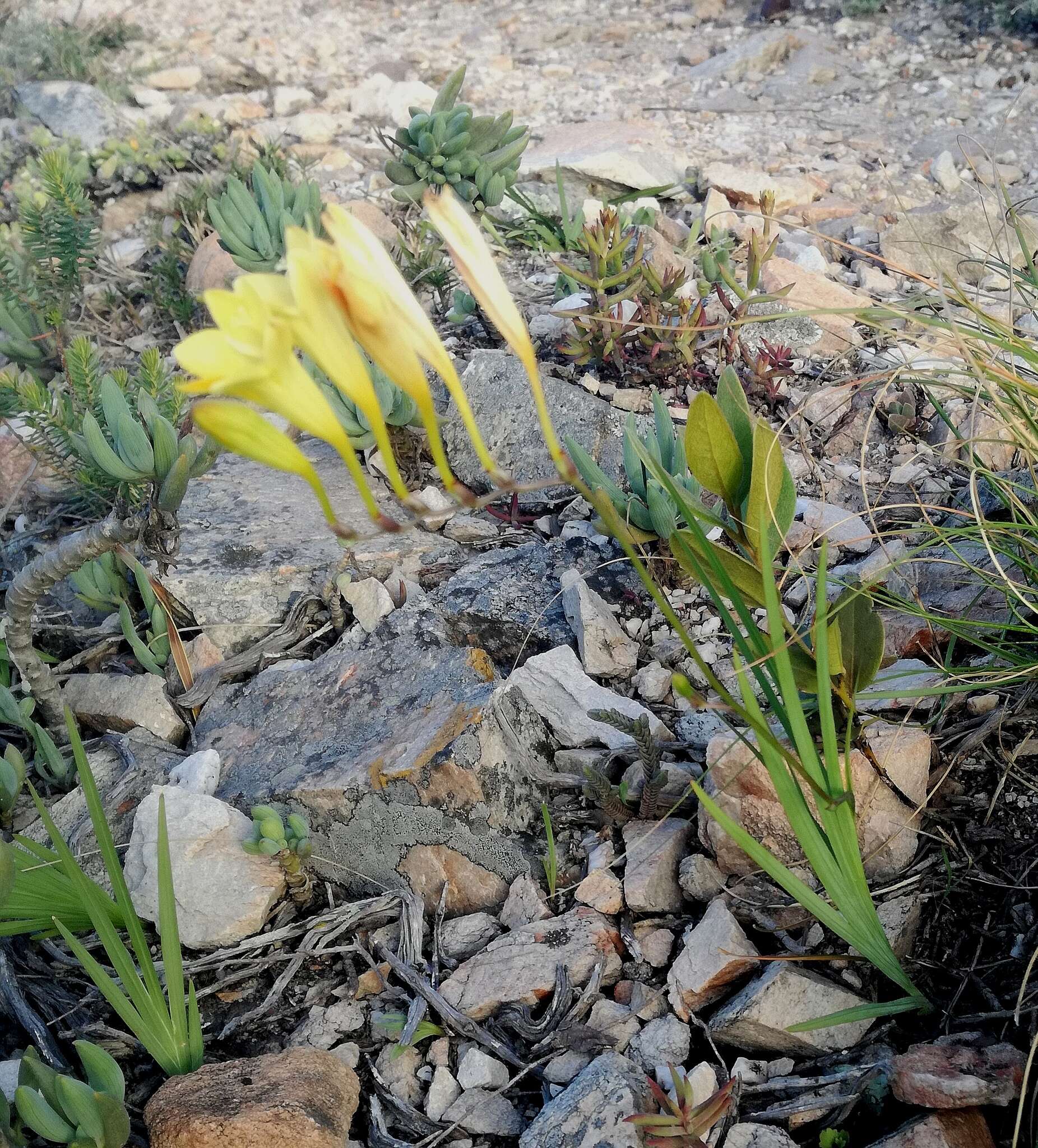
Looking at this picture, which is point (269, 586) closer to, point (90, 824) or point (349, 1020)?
point (90, 824)

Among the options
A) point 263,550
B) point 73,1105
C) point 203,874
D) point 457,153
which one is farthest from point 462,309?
point 73,1105

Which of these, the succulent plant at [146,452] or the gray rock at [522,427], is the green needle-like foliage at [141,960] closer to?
the succulent plant at [146,452]

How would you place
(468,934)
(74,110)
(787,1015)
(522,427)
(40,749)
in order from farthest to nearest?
(74,110)
(522,427)
(40,749)
(468,934)
(787,1015)

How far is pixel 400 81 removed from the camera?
6652 mm

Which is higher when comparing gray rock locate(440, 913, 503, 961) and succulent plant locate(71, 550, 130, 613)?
succulent plant locate(71, 550, 130, 613)

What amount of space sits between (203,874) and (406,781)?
45cm

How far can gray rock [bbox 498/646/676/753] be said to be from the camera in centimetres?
212

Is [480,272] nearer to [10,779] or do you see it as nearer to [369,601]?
[369,601]

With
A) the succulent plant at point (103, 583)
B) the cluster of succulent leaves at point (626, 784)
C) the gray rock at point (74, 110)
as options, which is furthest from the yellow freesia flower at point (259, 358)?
the gray rock at point (74, 110)

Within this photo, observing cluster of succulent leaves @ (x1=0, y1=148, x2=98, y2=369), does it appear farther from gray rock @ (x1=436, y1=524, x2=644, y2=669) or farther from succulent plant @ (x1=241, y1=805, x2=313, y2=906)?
succulent plant @ (x1=241, y1=805, x2=313, y2=906)

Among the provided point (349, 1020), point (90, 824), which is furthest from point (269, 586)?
point (349, 1020)

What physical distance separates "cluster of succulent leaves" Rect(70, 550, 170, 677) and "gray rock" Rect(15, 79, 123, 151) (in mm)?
3971

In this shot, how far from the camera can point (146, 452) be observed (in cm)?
227

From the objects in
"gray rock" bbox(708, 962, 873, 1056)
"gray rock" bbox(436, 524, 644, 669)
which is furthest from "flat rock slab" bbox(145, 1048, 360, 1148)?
"gray rock" bbox(436, 524, 644, 669)
